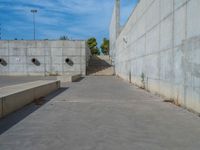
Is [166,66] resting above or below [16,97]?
above

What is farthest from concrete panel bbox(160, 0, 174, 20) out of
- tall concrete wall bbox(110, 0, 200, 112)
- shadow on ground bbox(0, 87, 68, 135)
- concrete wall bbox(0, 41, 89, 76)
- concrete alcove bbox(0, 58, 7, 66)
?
concrete alcove bbox(0, 58, 7, 66)

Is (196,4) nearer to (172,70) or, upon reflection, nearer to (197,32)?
(197,32)

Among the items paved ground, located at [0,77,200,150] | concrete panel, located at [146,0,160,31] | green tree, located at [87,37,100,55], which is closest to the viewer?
paved ground, located at [0,77,200,150]

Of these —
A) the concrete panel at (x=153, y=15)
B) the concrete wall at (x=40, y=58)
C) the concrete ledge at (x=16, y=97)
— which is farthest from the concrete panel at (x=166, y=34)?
the concrete wall at (x=40, y=58)

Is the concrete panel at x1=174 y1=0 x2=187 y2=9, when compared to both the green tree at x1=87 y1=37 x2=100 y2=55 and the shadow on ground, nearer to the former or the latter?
the shadow on ground

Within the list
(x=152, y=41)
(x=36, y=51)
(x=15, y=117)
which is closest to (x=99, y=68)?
(x=36, y=51)

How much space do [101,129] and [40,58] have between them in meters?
34.0

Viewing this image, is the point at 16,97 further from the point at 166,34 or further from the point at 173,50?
the point at 166,34

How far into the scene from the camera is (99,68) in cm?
4397

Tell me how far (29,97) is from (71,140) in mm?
5528

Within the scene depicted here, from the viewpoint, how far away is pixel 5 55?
38812mm

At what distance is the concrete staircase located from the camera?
134 ft

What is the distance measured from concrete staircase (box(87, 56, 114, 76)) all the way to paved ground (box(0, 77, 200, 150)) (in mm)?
31416

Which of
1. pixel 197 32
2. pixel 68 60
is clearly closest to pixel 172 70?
pixel 197 32
